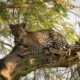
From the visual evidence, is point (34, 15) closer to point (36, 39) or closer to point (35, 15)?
point (35, 15)

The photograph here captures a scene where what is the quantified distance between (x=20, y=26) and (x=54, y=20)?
0.59 meters

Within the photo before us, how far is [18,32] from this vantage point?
4785mm

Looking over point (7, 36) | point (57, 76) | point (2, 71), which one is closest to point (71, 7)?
point (7, 36)

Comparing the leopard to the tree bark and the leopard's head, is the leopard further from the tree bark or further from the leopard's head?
the tree bark

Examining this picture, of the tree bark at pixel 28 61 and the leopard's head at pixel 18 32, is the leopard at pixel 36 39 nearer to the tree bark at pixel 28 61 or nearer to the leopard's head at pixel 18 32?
the leopard's head at pixel 18 32

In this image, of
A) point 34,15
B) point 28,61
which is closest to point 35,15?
point 34,15

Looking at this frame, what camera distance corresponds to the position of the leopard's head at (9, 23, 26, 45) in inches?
185

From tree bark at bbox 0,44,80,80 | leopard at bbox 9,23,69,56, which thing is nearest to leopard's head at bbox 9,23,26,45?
leopard at bbox 9,23,69,56

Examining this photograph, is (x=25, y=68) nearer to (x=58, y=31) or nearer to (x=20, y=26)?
(x=20, y=26)

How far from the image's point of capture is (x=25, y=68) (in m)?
2.81

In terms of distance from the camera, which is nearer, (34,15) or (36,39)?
(34,15)

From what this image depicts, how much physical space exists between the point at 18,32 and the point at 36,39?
561 millimetres

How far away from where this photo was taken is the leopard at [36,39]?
479cm

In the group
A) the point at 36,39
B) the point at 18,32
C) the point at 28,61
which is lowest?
the point at 36,39
